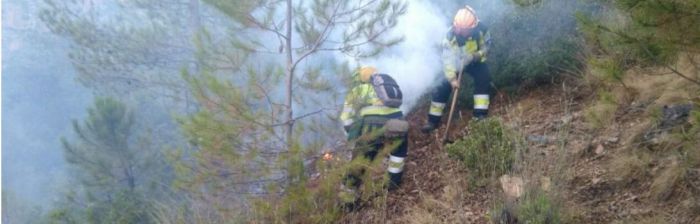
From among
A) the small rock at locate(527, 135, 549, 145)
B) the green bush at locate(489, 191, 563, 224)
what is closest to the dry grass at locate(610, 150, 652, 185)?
the small rock at locate(527, 135, 549, 145)

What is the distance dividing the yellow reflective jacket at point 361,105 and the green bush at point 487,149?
0.93 m

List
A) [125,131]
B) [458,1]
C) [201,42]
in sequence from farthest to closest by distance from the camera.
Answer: [125,131], [458,1], [201,42]

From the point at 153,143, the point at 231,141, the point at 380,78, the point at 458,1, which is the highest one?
the point at 458,1

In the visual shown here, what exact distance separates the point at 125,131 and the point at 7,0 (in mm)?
18529

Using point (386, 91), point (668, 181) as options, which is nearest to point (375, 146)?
point (386, 91)

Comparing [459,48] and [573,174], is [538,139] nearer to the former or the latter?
[573,174]

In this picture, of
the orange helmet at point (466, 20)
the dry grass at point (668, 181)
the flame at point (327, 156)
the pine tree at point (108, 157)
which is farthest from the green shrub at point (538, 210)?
the pine tree at point (108, 157)

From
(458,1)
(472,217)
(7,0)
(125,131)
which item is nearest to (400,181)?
(472,217)

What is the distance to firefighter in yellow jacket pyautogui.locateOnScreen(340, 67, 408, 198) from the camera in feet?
19.8

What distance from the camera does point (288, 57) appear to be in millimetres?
6477

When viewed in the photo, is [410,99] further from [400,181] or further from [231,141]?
[231,141]

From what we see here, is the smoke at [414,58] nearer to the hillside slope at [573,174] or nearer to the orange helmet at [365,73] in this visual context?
the hillside slope at [573,174]

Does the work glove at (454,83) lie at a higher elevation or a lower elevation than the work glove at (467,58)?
lower

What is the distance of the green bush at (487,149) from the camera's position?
5234 mm
